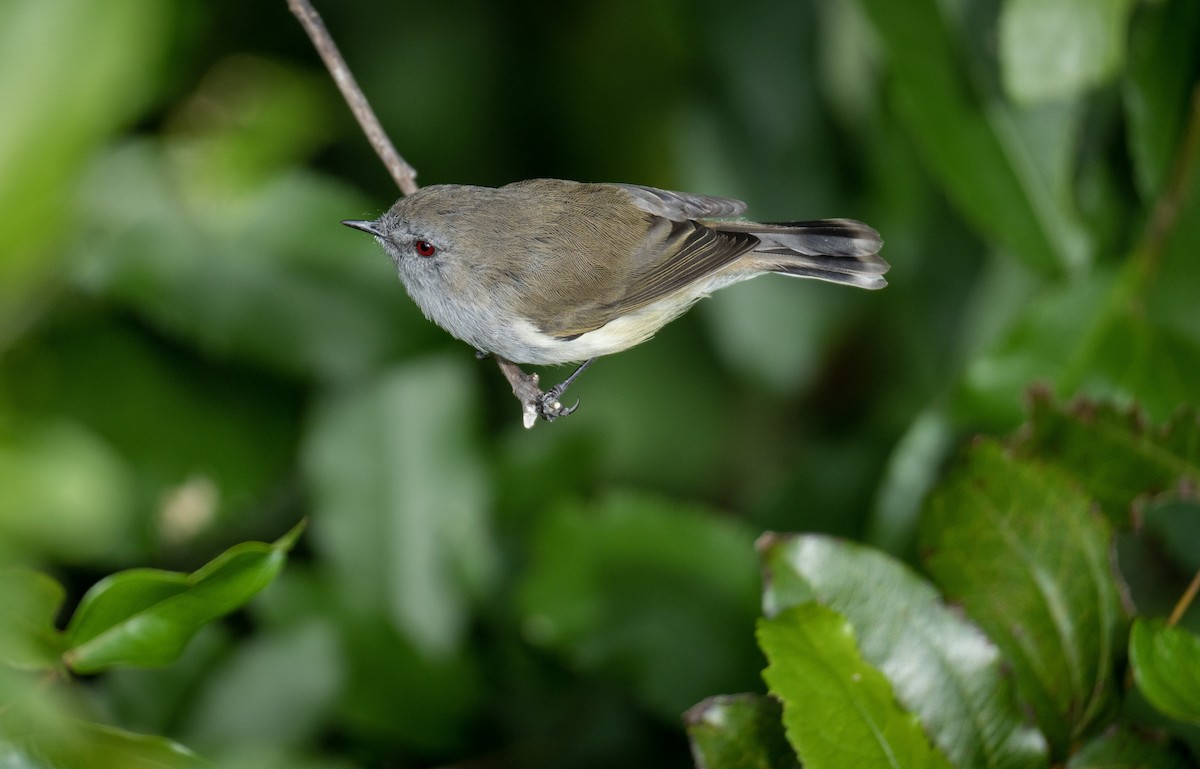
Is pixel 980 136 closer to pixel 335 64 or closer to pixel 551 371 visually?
pixel 551 371

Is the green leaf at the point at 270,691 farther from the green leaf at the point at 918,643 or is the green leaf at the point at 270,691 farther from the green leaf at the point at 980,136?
the green leaf at the point at 980,136

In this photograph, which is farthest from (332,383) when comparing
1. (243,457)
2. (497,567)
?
(497,567)

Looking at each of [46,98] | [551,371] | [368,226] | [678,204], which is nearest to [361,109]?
[368,226]

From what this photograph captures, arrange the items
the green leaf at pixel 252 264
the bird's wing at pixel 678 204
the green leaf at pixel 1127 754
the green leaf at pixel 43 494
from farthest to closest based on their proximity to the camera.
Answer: the green leaf at pixel 252 264 → the bird's wing at pixel 678 204 → the green leaf at pixel 1127 754 → the green leaf at pixel 43 494

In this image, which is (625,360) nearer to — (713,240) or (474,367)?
(474,367)


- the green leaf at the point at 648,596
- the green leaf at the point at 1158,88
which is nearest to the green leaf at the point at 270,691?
the green leaf at the point at 648,596

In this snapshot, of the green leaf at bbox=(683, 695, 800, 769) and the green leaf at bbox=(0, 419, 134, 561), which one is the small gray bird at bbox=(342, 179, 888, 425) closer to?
the green leaf at bbox=(683, 695, 800, 769)

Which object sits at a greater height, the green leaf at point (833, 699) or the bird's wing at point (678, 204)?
the bird's wing at point (678, 204)
